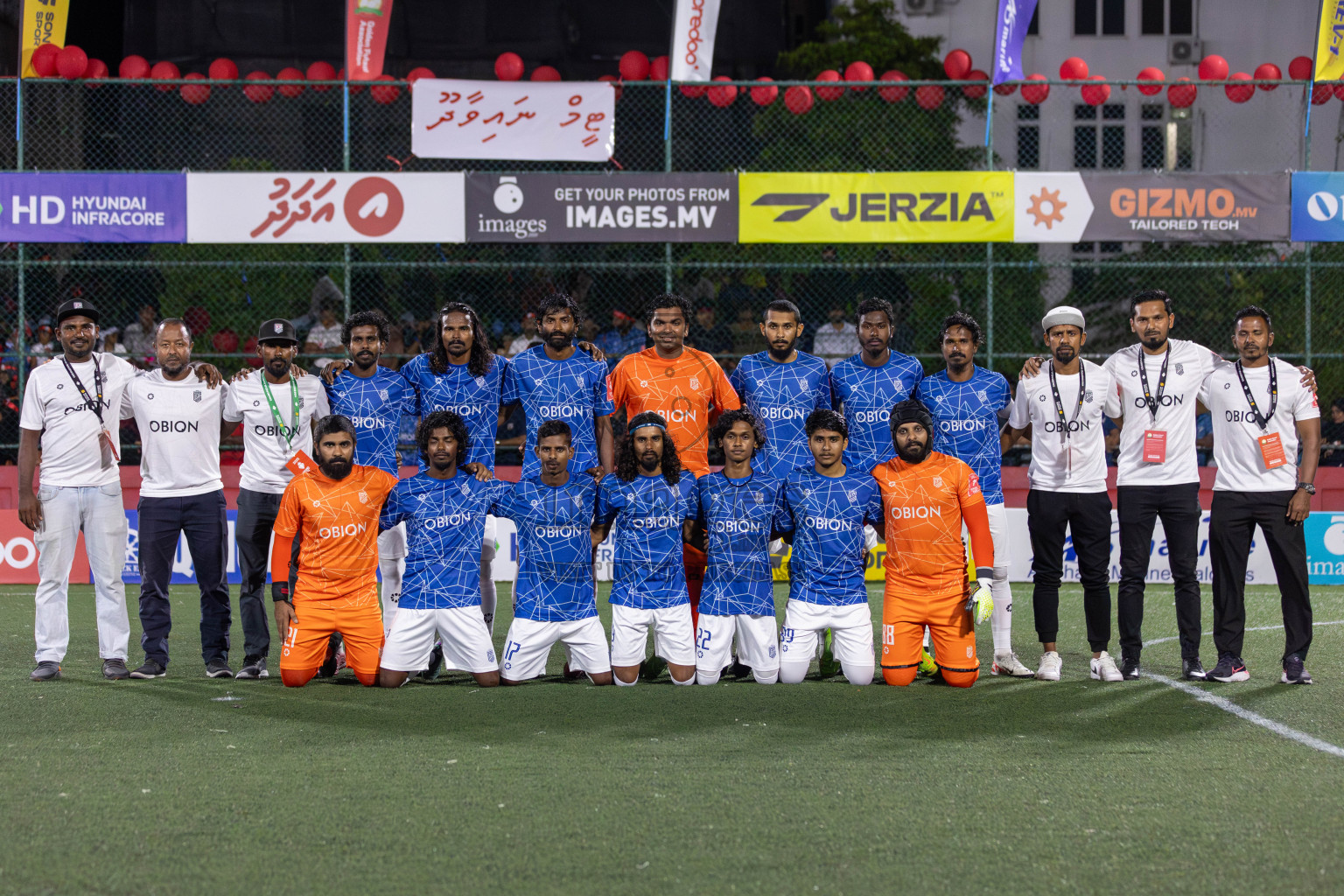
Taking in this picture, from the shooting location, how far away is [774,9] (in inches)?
874

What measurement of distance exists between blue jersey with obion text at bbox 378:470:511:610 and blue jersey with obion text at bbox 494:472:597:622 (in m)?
0.22

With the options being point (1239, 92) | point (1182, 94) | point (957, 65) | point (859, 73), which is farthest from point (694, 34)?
point (1239, 92)

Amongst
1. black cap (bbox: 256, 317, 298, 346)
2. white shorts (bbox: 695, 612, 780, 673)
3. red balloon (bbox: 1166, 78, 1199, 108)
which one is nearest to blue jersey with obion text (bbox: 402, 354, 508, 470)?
black cap (bbox: 256, 317, 298, 346)

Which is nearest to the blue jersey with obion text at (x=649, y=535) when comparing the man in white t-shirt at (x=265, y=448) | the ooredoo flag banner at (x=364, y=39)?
the man in white t-shirt at (x=265, y=448)

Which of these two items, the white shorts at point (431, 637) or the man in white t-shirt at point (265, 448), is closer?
the white shorts at point (431, 637)

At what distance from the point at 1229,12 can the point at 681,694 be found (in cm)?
2136

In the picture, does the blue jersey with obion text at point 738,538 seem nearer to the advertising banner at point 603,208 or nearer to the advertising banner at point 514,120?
the advertising banner at point 603,208

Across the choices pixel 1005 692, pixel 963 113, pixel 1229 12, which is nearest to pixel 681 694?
pixel 1005 692

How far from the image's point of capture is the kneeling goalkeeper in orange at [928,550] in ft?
23.7

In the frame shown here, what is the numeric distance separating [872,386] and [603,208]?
637 cm

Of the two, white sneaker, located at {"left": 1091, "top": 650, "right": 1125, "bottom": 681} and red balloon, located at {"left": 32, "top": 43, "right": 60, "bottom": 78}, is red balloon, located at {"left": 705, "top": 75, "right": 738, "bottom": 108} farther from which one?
white sneaker, located at {"left": 1091, "top": 650, "right": 1125, "bottom": 681}

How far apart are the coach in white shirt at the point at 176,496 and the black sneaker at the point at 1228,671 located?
222 inches

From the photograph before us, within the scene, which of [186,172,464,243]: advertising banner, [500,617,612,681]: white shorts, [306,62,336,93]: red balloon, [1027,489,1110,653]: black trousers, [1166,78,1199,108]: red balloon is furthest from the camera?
[306,62,336,93]: red balloon

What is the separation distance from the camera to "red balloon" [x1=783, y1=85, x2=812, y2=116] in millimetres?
14344
